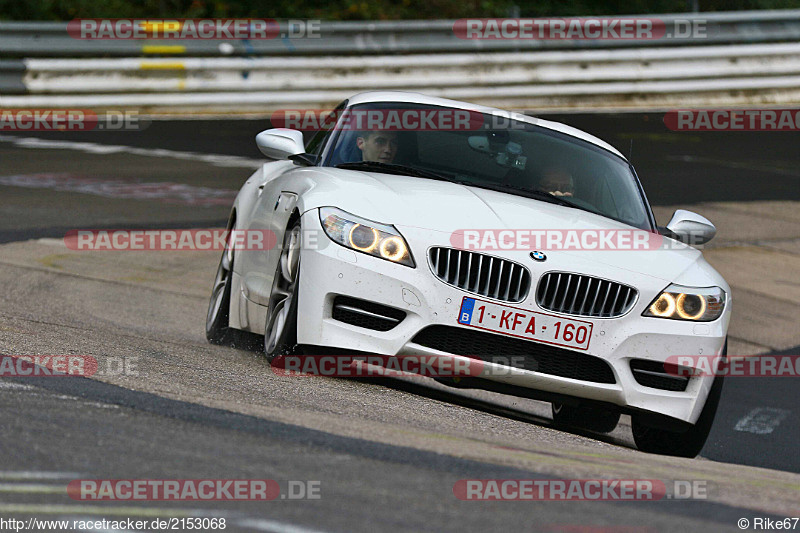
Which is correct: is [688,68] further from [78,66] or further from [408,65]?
[78,66]

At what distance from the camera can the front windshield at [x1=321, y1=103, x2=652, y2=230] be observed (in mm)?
6918

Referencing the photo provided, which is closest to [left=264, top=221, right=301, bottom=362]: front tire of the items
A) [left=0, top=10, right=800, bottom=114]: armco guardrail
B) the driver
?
the driver

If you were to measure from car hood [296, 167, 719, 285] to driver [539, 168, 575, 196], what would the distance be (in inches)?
13.3

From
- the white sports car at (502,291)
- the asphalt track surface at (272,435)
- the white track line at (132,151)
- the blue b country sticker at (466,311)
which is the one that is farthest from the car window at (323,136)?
the white track line at (132,151)

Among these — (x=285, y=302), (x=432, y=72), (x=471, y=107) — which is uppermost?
(x=471, y=107)

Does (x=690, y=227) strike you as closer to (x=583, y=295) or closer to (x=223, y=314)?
(x=583, y=295)

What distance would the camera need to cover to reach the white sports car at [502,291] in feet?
18.8

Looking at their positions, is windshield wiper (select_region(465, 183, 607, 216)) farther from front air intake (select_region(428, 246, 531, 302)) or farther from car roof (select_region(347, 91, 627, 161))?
front air intake (select_region(428, 246, 531, 302))

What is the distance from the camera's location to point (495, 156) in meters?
7.05

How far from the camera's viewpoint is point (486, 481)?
397 cm

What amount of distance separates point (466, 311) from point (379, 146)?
164 centimetres

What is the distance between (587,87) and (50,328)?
15.4 metres

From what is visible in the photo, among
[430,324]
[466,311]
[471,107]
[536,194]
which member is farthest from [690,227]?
[430,324]

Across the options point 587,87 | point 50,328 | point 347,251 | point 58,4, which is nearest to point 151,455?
point 347,251
